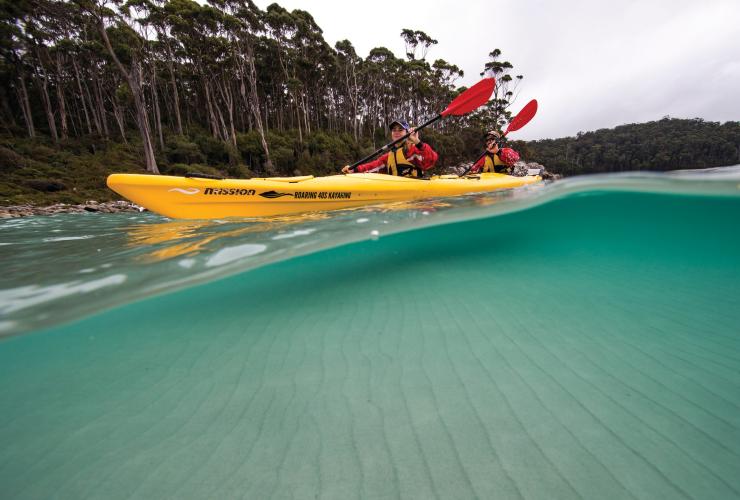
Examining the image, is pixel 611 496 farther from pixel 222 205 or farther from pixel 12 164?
pixel 12 164

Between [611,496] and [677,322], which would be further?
[677,322]

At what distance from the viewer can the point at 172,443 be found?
5.54 ft

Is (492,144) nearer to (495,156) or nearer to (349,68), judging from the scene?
(495,156)

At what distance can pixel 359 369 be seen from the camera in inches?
91.2

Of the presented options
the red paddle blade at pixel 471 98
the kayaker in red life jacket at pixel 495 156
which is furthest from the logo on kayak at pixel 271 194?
the kayaker in red life jacket at pixel 495 156

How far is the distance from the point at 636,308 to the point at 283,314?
4062mm

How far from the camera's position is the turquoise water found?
1459 millimetres

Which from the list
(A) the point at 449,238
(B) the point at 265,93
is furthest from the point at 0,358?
(B) the point at 265,93

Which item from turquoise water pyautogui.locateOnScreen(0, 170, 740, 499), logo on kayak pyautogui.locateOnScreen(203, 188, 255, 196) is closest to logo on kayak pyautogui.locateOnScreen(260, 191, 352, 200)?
logo on kayak pyautogui.locateOnScreen(203, 188, 255, 196)

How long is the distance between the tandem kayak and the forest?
45.0 feet

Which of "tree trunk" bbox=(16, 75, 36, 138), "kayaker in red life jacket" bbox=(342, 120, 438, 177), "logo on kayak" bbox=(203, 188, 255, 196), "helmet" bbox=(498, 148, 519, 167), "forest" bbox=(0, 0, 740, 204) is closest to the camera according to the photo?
"logo on kayak" bbox=(203, 188, 255, 196)

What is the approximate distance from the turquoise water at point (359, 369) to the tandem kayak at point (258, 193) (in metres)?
0.42

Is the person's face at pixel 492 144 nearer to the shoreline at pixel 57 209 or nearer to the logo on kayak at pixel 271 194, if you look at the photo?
the logo on kayak at pixel 271 194

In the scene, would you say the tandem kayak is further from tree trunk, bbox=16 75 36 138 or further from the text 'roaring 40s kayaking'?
tree trunk, bbox=16 75 36 138
